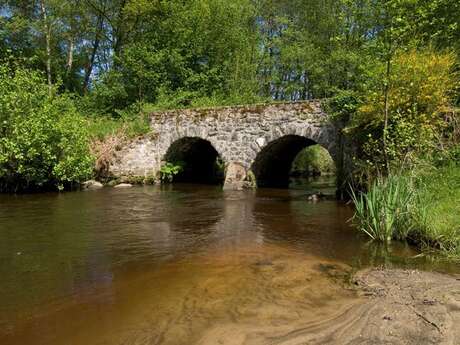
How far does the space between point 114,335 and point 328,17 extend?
79.5 feet

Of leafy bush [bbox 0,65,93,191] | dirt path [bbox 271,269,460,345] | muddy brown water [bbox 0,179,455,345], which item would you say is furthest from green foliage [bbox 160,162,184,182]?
dirt path [bbox 271,269,460,345]

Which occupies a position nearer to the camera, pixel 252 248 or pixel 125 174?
pixel 252 248

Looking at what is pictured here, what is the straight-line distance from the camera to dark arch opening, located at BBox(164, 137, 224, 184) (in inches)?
626

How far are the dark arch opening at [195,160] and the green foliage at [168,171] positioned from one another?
0.67 ft

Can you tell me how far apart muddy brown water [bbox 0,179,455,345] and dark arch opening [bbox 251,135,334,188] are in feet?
15.4

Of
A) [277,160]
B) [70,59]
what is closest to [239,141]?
[277,160]

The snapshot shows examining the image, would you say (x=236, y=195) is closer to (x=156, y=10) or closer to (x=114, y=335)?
(x=114, y=335)

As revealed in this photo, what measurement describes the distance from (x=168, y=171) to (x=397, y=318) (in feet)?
42.6

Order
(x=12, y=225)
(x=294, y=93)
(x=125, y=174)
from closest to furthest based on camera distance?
1. (x=12, y=225)
2. (x=125, y=174)
3. (x=294, y=93)

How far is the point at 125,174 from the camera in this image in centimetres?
1526

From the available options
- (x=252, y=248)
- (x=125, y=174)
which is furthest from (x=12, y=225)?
(x=125, y=174)

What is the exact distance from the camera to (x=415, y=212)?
5578mm

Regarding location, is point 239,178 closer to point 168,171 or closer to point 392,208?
point 168,171

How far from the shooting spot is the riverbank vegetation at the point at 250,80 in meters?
6.55
